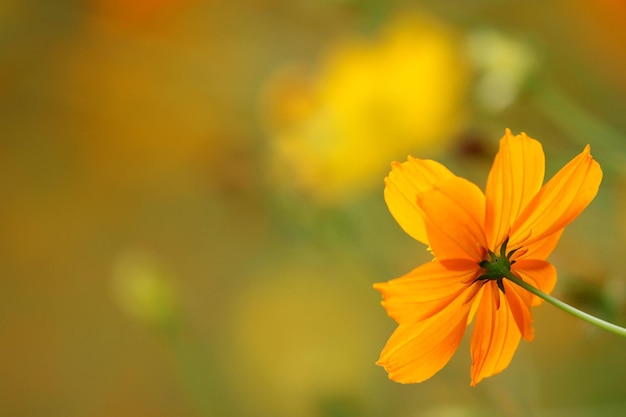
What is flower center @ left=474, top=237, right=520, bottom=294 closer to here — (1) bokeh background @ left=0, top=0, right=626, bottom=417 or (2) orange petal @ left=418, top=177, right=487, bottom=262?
(2) orange petal @ left=418, top=177, right=487, bottom=262

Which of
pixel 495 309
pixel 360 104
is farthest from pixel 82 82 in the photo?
pixel 495 309

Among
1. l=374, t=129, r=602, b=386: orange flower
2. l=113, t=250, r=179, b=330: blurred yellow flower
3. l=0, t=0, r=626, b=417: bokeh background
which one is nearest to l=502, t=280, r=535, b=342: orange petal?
l=374, t=129, r=602, b=386: orange flower

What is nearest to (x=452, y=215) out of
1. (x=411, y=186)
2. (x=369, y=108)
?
(x=411, y=186)

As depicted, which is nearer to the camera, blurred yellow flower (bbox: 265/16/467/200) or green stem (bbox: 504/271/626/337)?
Result: green stem (bbox: 504/271/626/337)

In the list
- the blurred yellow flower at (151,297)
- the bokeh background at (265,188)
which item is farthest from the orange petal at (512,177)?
the blurred yellow flower at (151,297)

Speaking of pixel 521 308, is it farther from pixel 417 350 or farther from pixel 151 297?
pixel 151 297

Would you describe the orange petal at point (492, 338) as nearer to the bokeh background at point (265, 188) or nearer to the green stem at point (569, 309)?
the green stem at point (569, 309)

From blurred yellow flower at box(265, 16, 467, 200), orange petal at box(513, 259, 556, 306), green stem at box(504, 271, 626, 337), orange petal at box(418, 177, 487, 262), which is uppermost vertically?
blurred yellow flower at box(265, 16, 467, 200)

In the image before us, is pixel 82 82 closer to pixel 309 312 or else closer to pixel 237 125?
pixel 237 125
